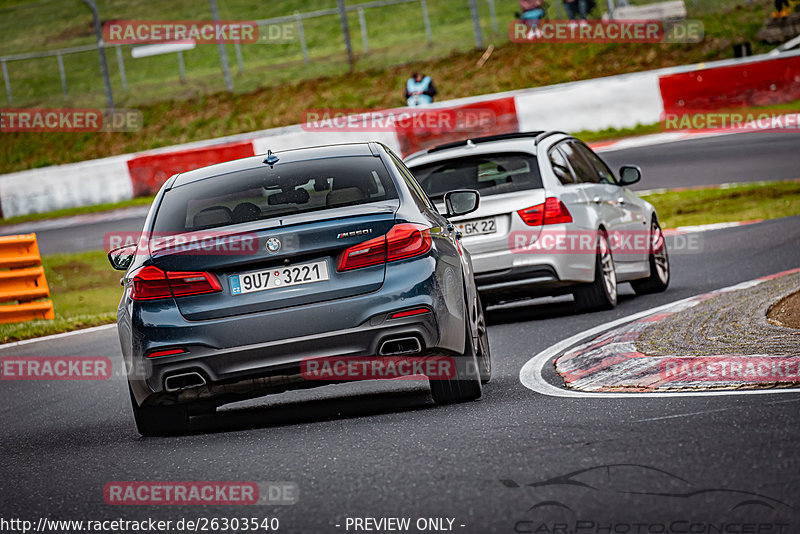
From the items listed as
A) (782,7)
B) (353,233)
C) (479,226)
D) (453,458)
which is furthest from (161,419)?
(782,7)

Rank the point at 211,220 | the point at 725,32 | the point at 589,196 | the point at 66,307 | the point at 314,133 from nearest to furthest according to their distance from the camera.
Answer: the point at 211,220 → the point at 589,196 → the point at 66,307 → the point at 314,133 → the point at 725,32

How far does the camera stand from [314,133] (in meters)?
27.0

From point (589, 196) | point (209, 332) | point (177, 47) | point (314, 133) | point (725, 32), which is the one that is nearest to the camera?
point (209, 332)

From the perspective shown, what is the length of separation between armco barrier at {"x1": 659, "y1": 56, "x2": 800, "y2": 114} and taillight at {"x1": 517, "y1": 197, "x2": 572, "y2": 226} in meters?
15.3

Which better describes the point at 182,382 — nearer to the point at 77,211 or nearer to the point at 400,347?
the point at 400,347

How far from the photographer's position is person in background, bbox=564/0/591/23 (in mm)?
33000

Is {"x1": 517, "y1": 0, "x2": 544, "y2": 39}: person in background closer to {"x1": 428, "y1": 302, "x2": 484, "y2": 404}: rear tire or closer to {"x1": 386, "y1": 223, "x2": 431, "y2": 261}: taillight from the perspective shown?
{"x1": 428, "y1": 302, "x2": 484, "y2": 404}: rear tire

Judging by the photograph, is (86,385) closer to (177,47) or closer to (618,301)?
(618,301)

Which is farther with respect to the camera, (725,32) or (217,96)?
(217,96)

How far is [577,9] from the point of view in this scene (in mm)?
33375

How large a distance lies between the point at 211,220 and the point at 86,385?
3.62 metres

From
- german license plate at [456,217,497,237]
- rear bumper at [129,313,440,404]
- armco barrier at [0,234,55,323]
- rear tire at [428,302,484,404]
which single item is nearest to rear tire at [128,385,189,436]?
rear bumper at [129,313,440,404]

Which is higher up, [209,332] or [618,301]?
[209,332]

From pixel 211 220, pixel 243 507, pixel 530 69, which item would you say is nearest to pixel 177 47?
pixel 530 69
